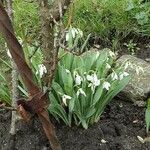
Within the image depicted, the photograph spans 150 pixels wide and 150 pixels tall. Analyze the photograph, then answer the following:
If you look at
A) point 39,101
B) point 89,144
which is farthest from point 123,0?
point 39,101

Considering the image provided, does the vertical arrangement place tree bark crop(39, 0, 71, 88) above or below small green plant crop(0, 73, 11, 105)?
above

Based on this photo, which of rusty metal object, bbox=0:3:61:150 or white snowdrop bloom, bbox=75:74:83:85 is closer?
rusty metal object, bbox=0:3:61:150

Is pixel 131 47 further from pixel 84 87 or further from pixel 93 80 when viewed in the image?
pixel 93 80

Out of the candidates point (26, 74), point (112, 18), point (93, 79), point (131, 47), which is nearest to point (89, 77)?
point (93, 79)

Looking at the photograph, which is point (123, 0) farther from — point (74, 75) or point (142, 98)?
point (74, 75)

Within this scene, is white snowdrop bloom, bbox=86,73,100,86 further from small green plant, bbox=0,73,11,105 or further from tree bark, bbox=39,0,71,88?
small green plant, bbox=0,73,11,105

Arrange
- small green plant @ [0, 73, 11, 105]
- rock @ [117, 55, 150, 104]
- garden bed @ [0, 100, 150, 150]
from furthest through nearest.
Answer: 1. rock @ [117, 55, 150, 104]
2. small green plant @ [0, 73, 11, 105]
3. garden bed @ [0, 100, 150, 150]

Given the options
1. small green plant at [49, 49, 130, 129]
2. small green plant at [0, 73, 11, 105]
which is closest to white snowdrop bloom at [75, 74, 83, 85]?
small green plant at [49, 49, 130, 129]

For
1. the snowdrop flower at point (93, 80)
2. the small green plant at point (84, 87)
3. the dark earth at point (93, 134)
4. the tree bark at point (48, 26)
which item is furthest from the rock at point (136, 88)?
the tree bark at point (48, 26)
